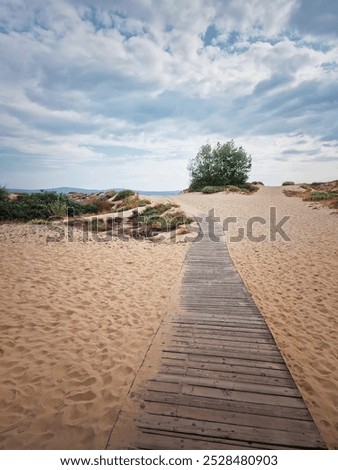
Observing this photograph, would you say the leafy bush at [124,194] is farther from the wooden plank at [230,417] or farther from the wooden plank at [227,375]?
the wooden plank at [230,417]

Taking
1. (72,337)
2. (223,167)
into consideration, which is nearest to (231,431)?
(72,337)

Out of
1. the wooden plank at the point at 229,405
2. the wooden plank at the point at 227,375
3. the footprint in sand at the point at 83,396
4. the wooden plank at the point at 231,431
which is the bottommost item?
the footprint in sand at the point at 83,396

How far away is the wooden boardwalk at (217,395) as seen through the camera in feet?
8.61

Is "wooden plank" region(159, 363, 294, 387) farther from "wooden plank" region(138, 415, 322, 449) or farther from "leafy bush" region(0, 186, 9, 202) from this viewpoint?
"leafy bush" region(0, 186, 9, 202)

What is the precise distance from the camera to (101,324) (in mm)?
5090

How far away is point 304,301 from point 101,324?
4871 mm

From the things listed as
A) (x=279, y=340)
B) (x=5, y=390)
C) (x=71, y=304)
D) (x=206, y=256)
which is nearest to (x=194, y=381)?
(x=279, y=340)

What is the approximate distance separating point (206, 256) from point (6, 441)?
24.1ft

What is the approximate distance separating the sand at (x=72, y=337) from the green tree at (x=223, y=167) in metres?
35.2

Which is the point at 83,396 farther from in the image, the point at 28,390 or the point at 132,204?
the point at 132,204

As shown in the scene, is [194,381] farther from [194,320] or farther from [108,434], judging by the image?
[194,320]

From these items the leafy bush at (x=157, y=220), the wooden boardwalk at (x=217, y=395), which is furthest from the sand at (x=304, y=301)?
the leafy bush at (x=157, y=220)

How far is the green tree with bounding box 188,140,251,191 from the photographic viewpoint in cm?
4147

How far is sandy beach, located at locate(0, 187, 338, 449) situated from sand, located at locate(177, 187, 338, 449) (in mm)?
21
